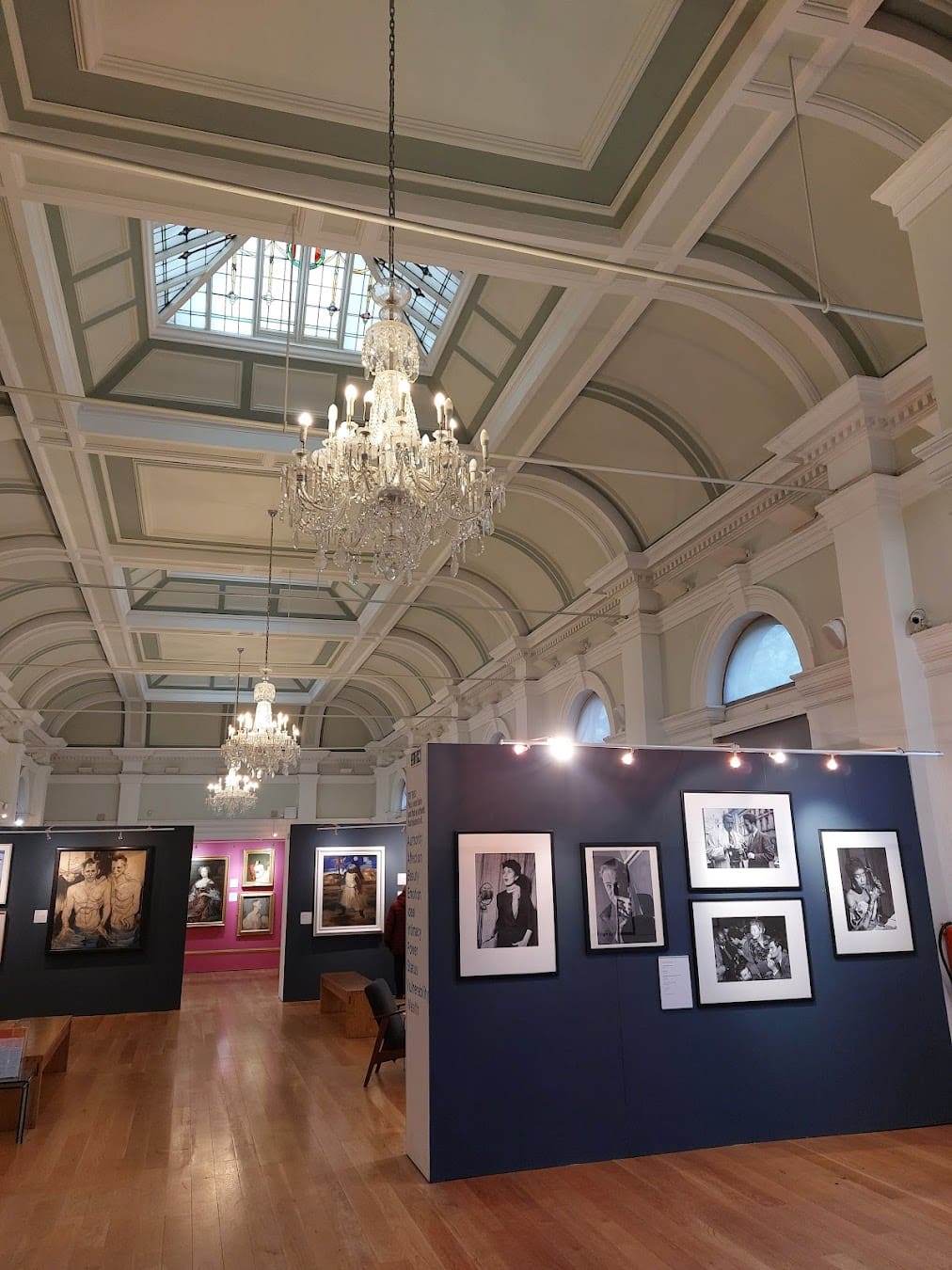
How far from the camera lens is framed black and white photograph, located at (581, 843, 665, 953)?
5.95 meters

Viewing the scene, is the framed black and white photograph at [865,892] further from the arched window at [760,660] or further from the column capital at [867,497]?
the column capital at [867,497]

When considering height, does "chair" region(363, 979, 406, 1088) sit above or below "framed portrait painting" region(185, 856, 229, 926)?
below

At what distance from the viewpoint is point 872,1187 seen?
198 inches

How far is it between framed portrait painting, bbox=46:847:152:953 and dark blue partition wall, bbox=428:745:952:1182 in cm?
928

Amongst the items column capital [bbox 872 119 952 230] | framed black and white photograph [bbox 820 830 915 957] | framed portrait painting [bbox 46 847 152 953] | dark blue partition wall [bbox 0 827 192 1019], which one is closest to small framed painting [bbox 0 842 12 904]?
dark blue partition wall [bbox 0 827 192 1019]

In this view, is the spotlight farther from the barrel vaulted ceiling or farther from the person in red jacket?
the person in red jacket

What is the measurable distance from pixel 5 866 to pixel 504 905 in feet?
32.3

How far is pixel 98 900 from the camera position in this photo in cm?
1284

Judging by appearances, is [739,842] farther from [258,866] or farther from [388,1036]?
[258,866]

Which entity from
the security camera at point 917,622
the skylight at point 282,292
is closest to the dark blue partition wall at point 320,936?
the skylight at point 282,292

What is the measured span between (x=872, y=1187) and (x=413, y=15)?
775 centimetres

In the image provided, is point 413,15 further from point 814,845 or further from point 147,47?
point 814,845

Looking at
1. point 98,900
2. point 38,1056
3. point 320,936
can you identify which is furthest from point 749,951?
point 98,900

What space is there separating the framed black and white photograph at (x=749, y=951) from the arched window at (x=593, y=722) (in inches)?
Result: 272
